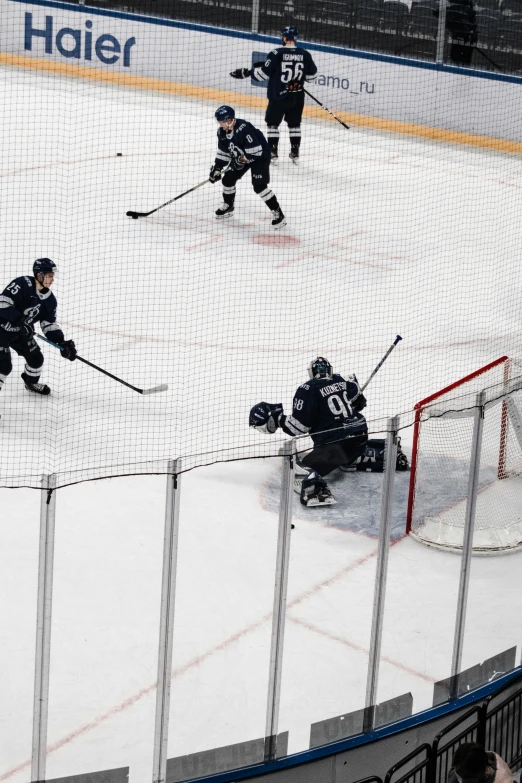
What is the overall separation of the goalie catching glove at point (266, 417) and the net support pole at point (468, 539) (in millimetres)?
1749

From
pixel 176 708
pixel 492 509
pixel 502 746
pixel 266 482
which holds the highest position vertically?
pixel 266 482

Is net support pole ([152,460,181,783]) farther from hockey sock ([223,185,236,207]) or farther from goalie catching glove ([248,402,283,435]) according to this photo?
hockey sock ([223,185,236,207])

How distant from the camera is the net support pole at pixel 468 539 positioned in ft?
14.9

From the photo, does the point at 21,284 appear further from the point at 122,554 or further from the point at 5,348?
the point at 122,554

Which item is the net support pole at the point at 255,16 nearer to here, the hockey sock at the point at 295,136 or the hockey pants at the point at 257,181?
the hockey sock at the point at 295,136

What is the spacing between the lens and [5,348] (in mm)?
6977

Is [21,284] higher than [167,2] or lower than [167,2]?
lower

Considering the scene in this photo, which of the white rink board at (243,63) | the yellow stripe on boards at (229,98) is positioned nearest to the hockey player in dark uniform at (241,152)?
the yellow stripe on boards at (229,98)

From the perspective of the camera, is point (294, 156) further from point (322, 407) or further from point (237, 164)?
point (322, 407)

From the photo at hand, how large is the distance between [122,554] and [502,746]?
149cm

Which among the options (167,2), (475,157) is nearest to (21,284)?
(475,157)

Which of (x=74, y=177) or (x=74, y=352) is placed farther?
(x=74, y=177)

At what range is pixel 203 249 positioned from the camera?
9.93m

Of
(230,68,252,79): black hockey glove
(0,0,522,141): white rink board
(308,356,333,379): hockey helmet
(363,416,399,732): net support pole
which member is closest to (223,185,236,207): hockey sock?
(230,68,252,79): black hockey glove
